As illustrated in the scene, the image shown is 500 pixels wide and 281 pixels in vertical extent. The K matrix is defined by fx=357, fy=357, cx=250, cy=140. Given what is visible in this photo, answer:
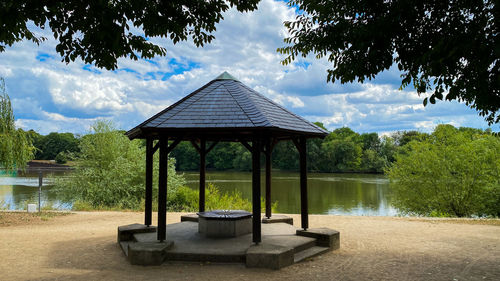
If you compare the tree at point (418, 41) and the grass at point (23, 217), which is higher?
the tree at point (418, 41)

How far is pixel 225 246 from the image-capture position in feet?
22.9

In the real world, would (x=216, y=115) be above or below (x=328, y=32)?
below

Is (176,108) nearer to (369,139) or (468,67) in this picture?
(468,67)

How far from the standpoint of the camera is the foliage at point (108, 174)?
17906 mm

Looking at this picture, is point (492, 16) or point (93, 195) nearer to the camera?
point (492, 16)

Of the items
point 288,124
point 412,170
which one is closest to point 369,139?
point 412,170

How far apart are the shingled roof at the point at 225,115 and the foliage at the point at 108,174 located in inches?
411

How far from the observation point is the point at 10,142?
1237cm

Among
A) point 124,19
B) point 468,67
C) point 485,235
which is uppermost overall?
point 124,19

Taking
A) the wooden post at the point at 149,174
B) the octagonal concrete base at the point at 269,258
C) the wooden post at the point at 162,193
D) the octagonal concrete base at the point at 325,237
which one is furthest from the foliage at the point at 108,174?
the octagonal concrete base at the point at 269,258

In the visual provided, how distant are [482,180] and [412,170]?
2710 mm

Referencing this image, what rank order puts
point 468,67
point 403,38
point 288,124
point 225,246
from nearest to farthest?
point 468,67 → point 403,38 → point 225,246 → point 288,124

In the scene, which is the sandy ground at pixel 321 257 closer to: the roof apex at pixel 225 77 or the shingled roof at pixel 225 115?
the shingled roof at pixel 225 115

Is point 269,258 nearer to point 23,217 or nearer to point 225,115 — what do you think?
point 225,115
